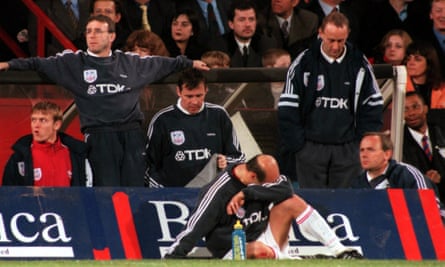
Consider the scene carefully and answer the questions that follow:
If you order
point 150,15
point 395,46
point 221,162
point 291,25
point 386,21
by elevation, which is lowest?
point 221,162

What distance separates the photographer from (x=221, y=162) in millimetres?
13219

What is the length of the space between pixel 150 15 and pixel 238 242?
166 inches

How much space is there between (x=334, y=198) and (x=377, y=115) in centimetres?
139

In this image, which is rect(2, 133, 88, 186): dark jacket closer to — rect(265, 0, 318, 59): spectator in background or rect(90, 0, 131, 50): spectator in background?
rect(90, 0, 131, 50): spectator in background

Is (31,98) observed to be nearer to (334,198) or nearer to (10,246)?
(10,246)

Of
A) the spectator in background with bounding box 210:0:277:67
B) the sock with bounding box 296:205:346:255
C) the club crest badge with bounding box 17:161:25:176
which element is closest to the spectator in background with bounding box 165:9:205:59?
the spectator in background with bounding box 210:0:277:67

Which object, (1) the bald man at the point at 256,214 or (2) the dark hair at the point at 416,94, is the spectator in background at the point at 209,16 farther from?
(1) the bald man at the point at 256,214

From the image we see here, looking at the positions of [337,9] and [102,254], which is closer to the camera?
[102,254]

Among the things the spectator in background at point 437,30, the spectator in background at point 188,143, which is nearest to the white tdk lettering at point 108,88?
the spectator in background at point 188,143

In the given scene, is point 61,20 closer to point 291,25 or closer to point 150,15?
point 150,15

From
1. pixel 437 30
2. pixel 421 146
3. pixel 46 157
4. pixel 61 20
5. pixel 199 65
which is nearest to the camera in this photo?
pixel 46 157

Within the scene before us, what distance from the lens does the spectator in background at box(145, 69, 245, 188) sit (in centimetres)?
1330

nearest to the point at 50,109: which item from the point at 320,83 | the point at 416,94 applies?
the point at 320,83

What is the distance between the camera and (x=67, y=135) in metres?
13.1
